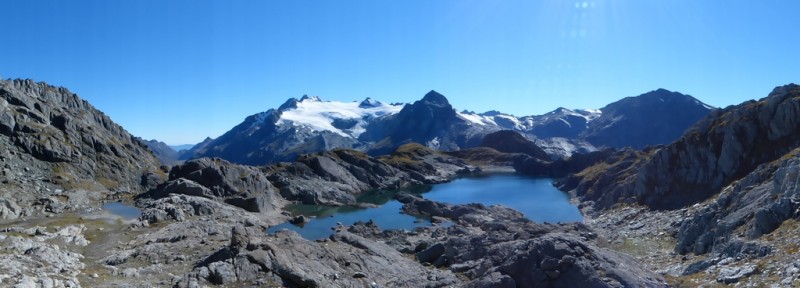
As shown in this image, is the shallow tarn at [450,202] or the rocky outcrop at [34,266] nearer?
the rocky outcrop at [34,266]

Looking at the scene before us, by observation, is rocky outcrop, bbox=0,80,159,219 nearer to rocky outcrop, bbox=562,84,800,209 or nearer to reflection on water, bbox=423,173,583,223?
reflection on water, bbox=423,173,583,223

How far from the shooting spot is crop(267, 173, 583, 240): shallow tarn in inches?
3784

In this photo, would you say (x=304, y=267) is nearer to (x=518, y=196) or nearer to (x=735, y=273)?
(x=735, y=273)

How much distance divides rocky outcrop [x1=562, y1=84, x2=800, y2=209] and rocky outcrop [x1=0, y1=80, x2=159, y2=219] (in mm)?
100729

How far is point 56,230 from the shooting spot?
58031mm

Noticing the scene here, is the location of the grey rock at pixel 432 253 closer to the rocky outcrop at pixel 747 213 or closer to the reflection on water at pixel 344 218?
the rocky outcrop at pixel 747 213

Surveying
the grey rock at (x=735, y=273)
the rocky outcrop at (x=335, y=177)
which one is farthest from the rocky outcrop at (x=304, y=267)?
the rocky outcrop at (x=335, y=177)

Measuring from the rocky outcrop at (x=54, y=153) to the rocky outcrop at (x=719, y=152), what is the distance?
330 feet

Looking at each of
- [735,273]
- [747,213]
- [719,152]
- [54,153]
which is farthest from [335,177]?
[735,273]

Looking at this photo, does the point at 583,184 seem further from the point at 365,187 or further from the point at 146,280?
the point at 146,280

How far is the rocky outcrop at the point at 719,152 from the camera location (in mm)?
66562

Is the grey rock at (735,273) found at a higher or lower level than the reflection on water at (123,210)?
lower

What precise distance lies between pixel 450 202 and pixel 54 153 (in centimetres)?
9556

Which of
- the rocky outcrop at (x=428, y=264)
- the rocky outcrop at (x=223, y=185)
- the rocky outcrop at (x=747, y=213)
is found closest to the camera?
the rocky outcrop at (x=428, y=264)
